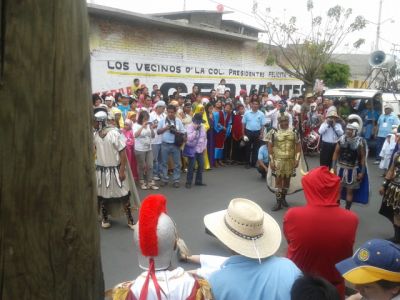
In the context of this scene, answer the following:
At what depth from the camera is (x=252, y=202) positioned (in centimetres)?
240

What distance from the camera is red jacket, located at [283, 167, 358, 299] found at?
2984 millimetres

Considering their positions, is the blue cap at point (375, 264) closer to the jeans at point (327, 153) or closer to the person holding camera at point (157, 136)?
the person holding camera at point (157, 136)

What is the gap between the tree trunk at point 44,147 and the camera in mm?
1000

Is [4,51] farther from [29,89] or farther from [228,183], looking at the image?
[228,183]

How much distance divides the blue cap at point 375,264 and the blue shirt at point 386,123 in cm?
941

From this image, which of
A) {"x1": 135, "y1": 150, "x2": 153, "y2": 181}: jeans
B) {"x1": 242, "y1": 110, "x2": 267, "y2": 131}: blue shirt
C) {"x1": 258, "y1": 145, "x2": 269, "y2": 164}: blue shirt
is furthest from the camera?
{"x1": 242, "y1": 110, "x2": 267, "y2": 131}: blue shirt

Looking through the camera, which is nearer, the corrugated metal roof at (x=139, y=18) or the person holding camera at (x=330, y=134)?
the person holding camera at (x=330, y=134)

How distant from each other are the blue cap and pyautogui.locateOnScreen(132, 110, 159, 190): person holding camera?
19.4 feet

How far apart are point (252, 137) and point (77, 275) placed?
9.44m

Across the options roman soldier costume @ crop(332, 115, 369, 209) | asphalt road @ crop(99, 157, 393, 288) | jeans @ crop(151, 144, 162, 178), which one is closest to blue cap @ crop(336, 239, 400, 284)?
asphalt road @ crop(99, 157, 393, 288)

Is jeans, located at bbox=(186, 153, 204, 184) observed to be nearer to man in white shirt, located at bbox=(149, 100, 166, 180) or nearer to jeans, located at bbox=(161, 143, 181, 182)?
jeans, located at bbox=(161, 143, 181, 182)

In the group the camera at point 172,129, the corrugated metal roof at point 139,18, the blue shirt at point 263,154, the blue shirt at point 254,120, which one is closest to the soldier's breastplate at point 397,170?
the blue shirt at point 263,154

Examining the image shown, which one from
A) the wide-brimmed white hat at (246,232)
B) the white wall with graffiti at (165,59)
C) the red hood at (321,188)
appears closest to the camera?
the wide-brimmed white hat at (246,232)

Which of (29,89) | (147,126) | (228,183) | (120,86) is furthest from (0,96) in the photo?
(120,86)
